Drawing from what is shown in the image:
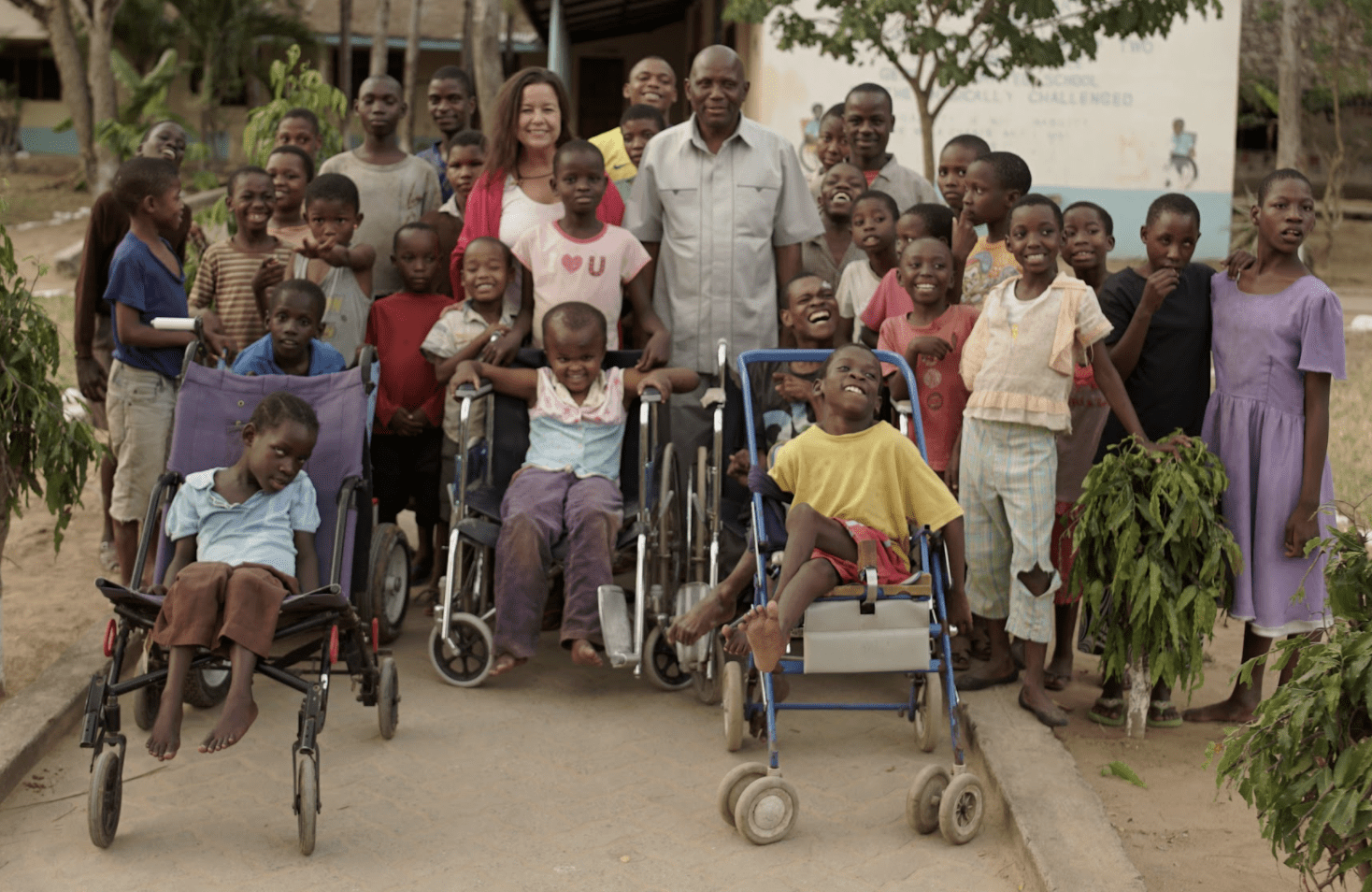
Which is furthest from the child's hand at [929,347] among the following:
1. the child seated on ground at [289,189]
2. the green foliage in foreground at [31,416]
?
the green foliage in foreground at [31,416]

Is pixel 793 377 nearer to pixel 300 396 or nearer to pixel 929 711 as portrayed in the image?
pixel 929 711

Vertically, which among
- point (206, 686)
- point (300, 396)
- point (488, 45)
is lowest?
point (206, 686)

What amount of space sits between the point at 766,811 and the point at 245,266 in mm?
3320

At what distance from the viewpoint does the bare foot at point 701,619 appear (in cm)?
464

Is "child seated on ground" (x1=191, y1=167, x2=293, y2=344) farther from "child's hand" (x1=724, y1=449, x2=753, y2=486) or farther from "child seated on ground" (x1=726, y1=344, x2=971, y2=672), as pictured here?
"child seated on ground" (x1=726, y1=344, x2=971, y2=672)

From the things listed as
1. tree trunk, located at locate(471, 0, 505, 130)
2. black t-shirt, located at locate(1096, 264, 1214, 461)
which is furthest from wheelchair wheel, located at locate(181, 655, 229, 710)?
tree trunk, located at locate(471, 0, 505, 130)

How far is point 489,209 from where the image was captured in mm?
6047

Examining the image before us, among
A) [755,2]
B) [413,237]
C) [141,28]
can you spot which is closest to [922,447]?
[413,237]

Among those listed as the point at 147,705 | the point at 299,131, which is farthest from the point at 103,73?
the point at 147,705

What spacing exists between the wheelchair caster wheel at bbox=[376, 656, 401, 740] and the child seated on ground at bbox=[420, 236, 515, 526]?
1.15 meters

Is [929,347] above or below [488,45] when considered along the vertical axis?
below

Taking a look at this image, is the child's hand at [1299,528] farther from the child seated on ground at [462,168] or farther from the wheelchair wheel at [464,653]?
the child seated on ground at [462,168]

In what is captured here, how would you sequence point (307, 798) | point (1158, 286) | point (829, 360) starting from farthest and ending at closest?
point (1158, 286), point (829, 360), point (307, 798)

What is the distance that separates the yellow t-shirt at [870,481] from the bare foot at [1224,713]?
54.7 inches
